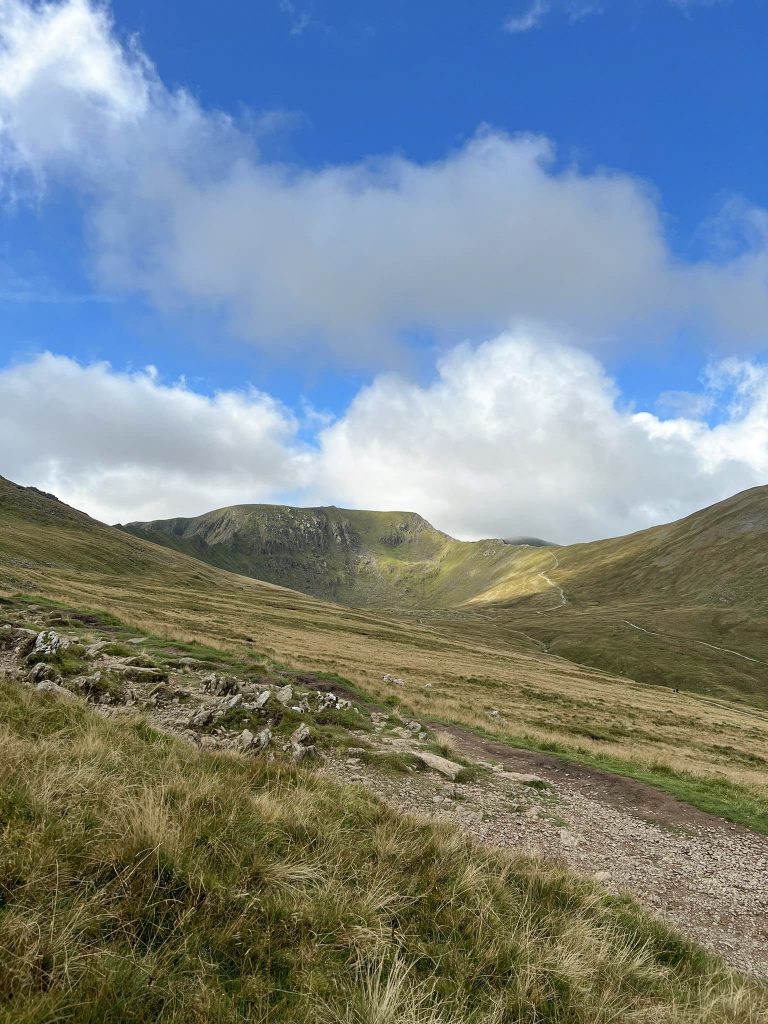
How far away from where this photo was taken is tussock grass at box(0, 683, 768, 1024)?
3.69 m

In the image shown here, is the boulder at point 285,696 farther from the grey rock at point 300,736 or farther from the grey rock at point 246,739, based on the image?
the grey rock at point 246,739

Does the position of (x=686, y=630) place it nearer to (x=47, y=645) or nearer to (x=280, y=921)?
(x=47, y=645)

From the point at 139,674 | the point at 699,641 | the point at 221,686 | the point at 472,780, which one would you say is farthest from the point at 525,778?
the point at 699,641

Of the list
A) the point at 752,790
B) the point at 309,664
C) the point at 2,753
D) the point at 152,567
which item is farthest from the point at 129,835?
the point at 152,567

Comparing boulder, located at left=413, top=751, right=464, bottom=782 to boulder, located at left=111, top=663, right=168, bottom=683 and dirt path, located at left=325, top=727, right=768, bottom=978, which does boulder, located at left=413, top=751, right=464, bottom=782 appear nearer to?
dirt path, located at left=325, top=727, right=768, bottom=978

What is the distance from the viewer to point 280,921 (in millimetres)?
4602

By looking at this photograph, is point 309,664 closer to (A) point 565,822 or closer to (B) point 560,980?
(A) point 565,822

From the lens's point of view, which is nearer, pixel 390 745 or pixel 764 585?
pixel 390 745

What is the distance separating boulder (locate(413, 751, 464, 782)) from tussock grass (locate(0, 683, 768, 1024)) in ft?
23.9

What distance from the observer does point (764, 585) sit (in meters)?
168

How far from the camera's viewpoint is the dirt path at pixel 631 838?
29.9 ft

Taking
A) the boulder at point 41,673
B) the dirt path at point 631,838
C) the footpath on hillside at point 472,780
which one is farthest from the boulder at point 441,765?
the boulder at point 41,673

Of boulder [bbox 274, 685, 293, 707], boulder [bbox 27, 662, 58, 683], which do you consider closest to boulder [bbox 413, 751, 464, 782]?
boulder [bbox 274, 685, 293, 707]

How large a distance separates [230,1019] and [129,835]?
1.99 meters
